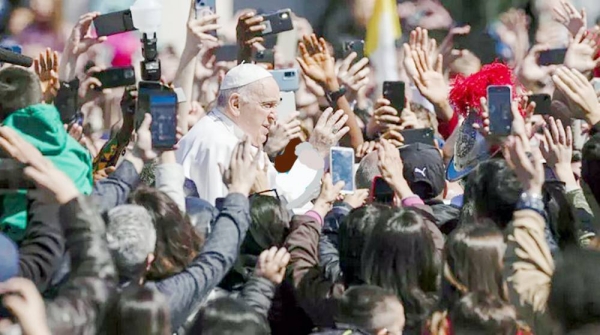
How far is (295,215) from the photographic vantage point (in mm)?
5609

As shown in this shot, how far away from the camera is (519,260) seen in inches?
184

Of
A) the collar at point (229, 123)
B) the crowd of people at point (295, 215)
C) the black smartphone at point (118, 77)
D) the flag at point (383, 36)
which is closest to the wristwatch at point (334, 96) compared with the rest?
the crowd of people at point (295, 215)

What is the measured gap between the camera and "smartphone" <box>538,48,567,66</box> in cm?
807

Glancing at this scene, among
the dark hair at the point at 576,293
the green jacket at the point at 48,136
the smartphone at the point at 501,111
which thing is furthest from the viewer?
the smartphone at the point at 501,111

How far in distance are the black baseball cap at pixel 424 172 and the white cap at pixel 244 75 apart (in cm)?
103

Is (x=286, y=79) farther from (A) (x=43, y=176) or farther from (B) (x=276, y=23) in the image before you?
(A) (x=43, y=176)

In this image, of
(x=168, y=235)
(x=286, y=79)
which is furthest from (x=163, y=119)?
(x=286, y=79)

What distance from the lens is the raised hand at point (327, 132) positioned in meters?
6.87

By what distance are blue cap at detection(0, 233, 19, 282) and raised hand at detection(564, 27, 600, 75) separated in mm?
3944

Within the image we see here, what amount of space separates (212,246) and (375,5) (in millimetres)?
4956

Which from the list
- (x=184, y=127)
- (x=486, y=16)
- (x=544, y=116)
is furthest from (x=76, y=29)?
A: (x=486, y=16)

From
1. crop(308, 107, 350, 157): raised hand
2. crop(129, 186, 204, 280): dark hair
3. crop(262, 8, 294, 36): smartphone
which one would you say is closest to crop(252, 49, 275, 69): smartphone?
crop(262, 8, 294, 36): smartphone

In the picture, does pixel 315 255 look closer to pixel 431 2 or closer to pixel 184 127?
pixel 184 127

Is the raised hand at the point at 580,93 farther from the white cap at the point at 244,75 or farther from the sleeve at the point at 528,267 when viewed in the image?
the white cap at the point at 244,75
